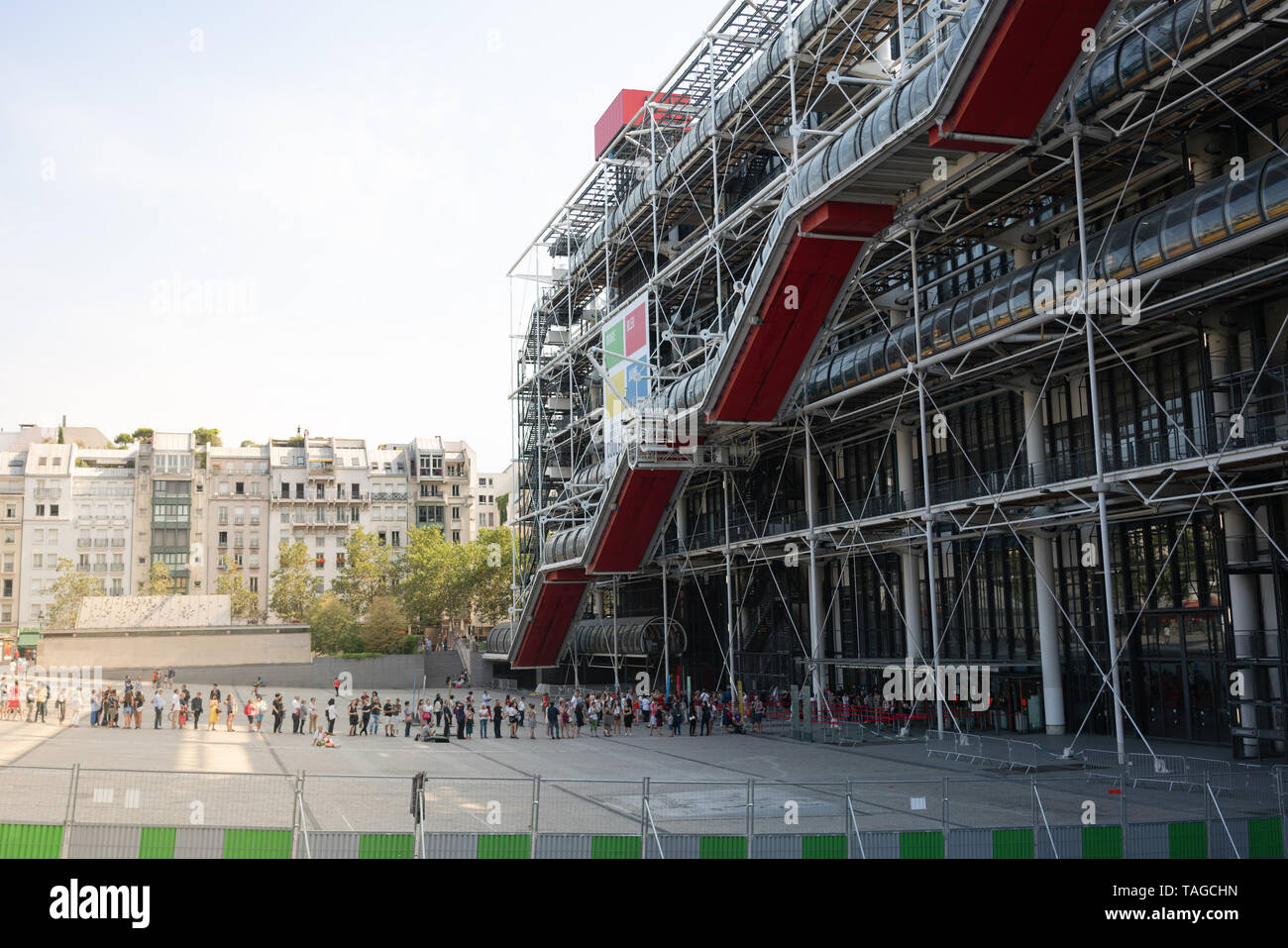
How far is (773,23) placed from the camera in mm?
35562

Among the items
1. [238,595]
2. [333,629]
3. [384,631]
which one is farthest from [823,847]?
[238,595]

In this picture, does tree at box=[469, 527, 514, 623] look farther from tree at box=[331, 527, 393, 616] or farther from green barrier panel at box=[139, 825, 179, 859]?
green barrier panel at box=[139, 825, 179, 859]

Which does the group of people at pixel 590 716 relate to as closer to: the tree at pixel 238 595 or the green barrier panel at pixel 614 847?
the green barrier panel at pixel 614 847

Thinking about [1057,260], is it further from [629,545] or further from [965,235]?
[629,545]

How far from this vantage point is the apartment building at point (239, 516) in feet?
298

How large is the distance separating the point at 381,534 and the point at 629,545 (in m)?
59.6

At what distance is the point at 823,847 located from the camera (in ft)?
38.6

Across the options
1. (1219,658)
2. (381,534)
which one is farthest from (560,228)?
(381,534)

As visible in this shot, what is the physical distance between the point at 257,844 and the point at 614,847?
11.7 feet

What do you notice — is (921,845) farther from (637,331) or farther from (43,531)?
(43,531)

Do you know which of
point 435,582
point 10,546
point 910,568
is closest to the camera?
point 910,568

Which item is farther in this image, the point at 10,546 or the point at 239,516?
the point at 239,516

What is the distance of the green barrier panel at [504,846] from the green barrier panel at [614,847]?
67cm

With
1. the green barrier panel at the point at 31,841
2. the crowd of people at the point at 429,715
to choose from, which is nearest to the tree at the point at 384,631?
the crowd of people at the point at 429,715
